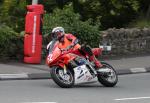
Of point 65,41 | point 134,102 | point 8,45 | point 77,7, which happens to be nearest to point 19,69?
point 8,45

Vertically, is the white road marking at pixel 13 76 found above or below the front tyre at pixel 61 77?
below

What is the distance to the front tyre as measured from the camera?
13602mm

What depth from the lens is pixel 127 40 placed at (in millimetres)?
21031

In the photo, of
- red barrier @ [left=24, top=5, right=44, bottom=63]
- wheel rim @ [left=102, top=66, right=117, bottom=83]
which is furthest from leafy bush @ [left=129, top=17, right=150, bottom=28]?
wheel rim @ [left=102, top=66, right=117, bottom=83]

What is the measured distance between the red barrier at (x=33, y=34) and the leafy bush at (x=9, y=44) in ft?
1.18

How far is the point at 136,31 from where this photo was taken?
840 inches

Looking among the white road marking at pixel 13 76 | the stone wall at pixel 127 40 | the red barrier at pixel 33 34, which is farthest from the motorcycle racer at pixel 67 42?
the stone wall at pixel 127 40

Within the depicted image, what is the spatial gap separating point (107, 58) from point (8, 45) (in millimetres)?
3842

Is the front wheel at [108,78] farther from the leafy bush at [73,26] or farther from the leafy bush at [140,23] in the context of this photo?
the leafy bush at [140,23]

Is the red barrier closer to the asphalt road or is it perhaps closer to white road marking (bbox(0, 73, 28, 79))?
white road marking (bbox(0, 73, 28, 79))

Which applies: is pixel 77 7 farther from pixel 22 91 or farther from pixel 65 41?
pixel 22 91

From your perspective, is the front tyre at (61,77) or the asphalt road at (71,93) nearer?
the asphalt road at (71,93)

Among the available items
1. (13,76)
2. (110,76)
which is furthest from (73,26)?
(110,76)

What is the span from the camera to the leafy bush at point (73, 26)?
19.2 meters
